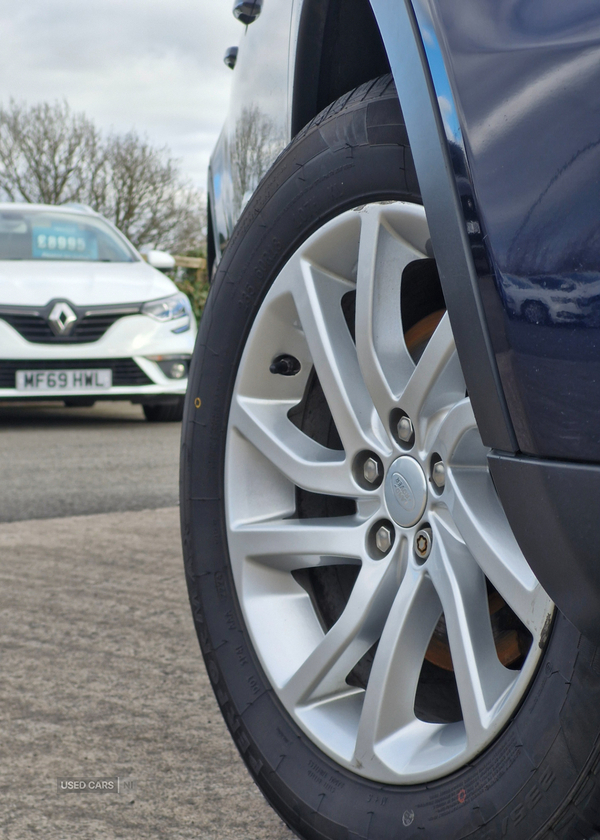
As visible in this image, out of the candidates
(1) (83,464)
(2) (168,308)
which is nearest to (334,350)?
(1) (83,464)

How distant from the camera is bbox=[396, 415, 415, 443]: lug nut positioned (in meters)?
1.23

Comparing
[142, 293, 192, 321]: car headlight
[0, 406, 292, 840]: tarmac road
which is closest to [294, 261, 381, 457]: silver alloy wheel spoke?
[0, 406, 292, 840]: tarmac road

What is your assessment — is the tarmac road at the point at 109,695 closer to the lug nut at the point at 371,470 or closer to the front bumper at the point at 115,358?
the lug nut at the point at 371,470

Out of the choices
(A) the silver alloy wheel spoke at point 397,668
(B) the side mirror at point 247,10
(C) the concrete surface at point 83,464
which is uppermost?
(B) the side mirror at point 247,10

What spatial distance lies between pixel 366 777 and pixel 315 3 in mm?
1166

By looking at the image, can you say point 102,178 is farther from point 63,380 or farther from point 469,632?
point 469,632

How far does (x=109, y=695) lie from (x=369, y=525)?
878mm

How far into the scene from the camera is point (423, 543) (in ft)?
3.95

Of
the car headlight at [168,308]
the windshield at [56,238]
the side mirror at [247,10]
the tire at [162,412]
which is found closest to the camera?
the side mirror at [247,10]

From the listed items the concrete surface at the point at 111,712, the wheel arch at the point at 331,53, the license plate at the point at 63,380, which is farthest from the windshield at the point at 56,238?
the wheel arch at the point at 331,53

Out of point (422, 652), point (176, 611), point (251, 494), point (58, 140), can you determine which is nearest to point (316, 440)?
point (251, 494)

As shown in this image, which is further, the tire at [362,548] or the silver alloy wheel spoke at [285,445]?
the silver alloy wheel spoke at [285,445]

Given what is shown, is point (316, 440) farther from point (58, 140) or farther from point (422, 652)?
point (58, 140)

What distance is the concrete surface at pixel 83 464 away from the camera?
408 centimetres
